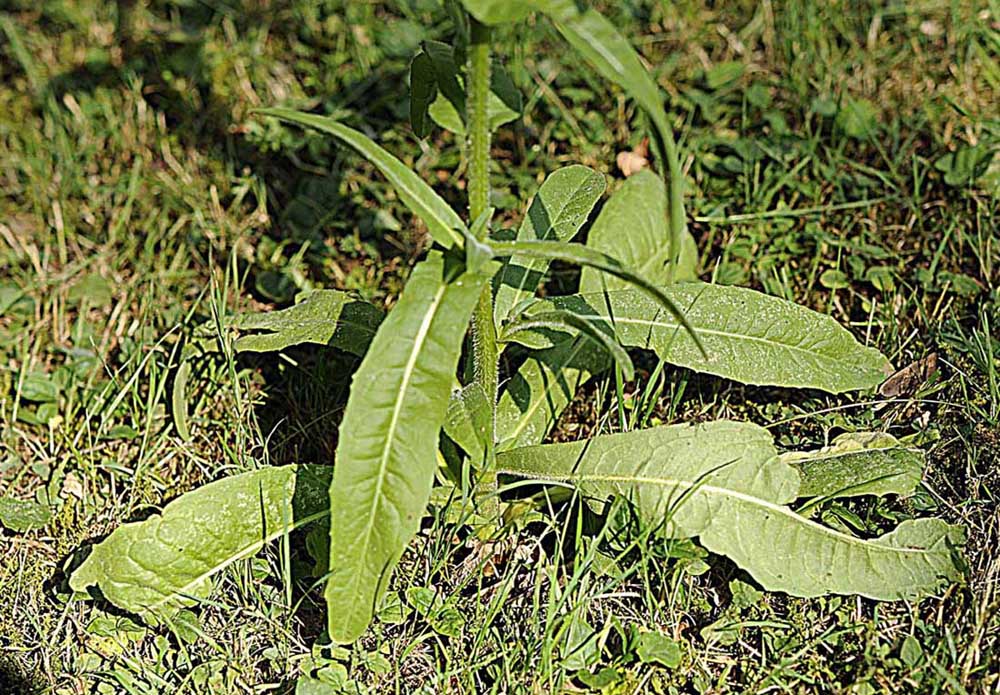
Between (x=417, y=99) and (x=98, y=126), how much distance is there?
1.98 metres

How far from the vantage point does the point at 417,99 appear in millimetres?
2443

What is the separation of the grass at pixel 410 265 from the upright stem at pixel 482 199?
116mm

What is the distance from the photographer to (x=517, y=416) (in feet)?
8.88

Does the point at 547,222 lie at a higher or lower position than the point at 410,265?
higher

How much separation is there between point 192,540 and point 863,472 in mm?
1478

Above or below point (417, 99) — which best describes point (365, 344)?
below

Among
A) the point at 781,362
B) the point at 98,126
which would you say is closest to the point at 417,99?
the point at 781,362

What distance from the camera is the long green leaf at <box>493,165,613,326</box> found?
104 inches

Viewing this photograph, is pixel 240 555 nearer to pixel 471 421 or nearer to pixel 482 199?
pixel 471 421

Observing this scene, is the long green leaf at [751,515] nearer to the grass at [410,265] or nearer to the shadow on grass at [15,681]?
the grass at [410,265]

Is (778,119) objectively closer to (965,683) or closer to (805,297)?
(805,297)

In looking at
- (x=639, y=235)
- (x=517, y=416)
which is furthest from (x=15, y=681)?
(x=639, y=235)

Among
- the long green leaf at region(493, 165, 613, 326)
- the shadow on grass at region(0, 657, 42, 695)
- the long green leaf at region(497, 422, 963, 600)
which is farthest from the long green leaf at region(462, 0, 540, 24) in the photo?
the shadow on grass at region(0, 657, 42, 695)

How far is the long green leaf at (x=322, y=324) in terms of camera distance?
8.68ft
